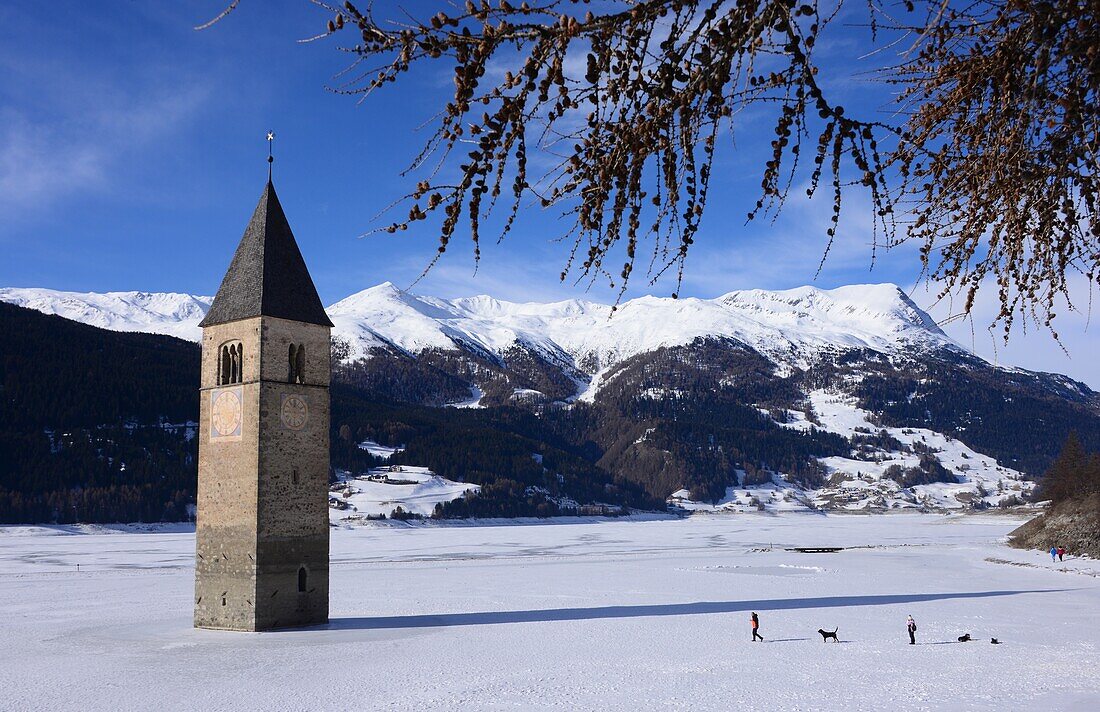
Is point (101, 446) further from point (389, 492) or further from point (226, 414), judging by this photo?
point (226, 414)

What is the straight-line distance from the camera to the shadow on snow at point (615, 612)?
3516cm

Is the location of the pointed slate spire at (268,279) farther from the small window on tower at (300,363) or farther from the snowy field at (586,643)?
the snowy field at (586,643)

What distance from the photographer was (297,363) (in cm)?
3653

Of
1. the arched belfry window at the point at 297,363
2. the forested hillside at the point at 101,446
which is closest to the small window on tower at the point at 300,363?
the arched belfry window at the point at 297,363

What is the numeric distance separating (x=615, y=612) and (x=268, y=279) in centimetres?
1879

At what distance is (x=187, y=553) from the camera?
8319 centimetres

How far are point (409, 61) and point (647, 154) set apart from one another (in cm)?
129

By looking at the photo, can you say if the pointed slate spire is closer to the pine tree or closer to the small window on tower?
the small window on tower

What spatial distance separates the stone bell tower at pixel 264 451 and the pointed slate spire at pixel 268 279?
2.1 inches

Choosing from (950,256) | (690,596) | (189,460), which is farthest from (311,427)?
(189,460)

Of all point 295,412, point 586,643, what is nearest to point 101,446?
point 295,412

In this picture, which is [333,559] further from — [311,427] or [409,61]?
[409,61]

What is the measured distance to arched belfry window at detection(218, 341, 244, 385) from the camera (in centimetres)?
3594

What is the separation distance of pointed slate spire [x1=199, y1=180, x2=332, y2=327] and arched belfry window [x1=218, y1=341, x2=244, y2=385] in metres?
1.05
